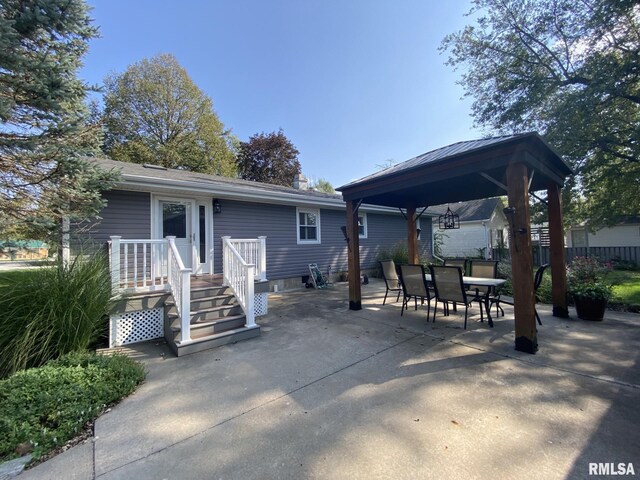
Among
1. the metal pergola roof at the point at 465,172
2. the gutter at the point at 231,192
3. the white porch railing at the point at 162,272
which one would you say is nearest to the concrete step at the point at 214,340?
the white porch railing at the point at 162,272

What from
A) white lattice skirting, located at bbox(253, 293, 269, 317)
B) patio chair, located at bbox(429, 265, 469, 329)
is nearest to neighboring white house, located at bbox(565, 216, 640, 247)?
patio chair, located at bbox(429, 265, 469, 329)

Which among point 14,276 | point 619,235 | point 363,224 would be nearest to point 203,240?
point 14,276

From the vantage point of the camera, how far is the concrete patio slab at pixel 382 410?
6.37ft

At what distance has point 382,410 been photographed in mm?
2551

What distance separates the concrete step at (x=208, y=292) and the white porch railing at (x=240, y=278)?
12 cm

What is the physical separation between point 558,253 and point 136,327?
771 centimetres

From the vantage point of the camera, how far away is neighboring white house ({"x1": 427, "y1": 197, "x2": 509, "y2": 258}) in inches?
700

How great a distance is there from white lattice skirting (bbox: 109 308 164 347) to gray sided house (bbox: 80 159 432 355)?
0.7 inches

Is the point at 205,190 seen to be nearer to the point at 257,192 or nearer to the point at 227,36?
the point at 257,192

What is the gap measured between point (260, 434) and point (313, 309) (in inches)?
167

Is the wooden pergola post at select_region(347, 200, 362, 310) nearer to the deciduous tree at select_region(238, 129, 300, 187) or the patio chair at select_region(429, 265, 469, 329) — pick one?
the patio chair at select_region(429, 265, 469, 329)

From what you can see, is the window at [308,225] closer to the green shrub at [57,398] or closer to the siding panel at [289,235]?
the siding panel at [289,235]

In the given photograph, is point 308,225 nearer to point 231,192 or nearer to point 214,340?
point 231,192

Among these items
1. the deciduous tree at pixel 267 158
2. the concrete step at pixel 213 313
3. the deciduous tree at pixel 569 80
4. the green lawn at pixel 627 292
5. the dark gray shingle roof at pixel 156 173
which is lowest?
the green lawn at pixel 627 292
